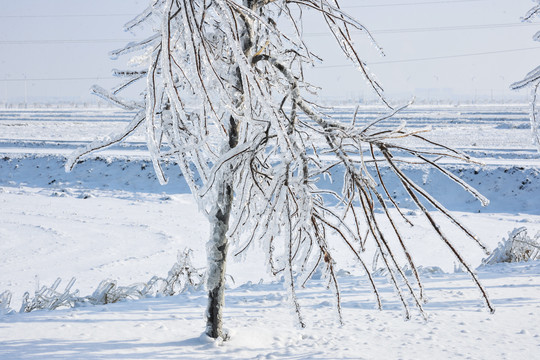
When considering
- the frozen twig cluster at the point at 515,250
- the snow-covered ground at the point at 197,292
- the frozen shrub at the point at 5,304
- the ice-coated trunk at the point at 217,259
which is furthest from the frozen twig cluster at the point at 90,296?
the frozen twig cluster at the point at 515,250

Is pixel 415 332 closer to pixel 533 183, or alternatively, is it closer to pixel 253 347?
pixel 253 347

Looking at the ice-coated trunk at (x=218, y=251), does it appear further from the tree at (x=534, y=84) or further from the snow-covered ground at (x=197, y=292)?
the tree at (x=534, y=84)

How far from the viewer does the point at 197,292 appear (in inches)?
211

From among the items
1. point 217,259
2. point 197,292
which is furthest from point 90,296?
point 217,259

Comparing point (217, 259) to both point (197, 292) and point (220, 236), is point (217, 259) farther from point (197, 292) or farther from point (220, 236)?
point (197, 292)

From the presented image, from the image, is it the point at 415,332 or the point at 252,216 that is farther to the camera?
the point at 415,332

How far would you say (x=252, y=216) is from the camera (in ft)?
11.3

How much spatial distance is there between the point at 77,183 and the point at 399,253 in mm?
10393

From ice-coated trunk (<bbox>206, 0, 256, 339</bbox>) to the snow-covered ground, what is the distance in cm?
18

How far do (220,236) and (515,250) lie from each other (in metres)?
5.46

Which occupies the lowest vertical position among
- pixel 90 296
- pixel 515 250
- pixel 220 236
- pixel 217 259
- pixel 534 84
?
pixel 90 296

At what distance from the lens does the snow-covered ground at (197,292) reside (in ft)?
11.7

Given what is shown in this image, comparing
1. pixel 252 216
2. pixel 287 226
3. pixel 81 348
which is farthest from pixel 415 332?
pixel 81 348

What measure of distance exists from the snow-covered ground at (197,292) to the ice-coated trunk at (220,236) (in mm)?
178
